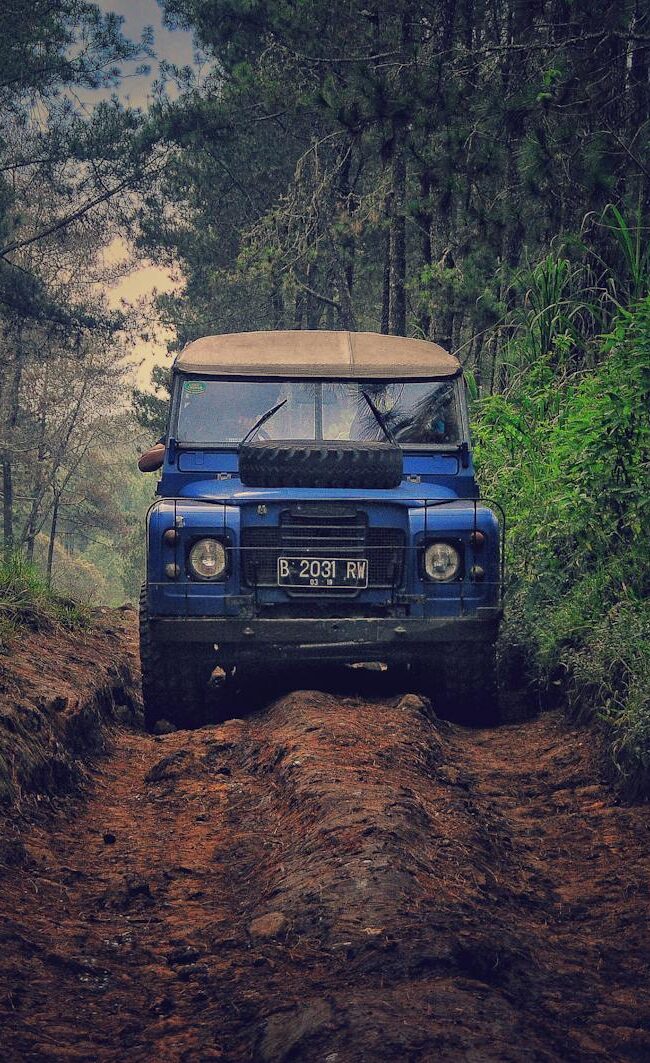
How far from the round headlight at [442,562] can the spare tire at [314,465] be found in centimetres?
65

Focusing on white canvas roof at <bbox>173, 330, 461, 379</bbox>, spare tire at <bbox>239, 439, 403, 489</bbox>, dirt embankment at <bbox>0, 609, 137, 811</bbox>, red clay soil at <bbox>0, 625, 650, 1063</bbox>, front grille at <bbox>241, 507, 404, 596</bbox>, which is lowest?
red clay soil at <bbox>0, 625, 650, 1063</bbox>

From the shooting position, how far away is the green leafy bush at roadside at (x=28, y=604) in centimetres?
879

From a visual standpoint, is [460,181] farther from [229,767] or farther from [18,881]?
[18,881]

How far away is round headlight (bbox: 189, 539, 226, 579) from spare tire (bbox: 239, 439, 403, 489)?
0.58 m

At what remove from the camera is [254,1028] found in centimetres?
318

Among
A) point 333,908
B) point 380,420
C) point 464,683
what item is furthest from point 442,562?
point 333,908

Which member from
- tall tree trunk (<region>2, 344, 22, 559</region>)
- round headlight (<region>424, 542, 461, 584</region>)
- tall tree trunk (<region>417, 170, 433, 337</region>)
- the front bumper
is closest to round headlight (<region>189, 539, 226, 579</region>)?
the front bumper

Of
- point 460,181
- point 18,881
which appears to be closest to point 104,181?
point 460,181

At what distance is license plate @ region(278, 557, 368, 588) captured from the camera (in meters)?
7.17

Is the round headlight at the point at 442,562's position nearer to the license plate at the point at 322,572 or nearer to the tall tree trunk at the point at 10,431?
the license plate at the point at 322,572

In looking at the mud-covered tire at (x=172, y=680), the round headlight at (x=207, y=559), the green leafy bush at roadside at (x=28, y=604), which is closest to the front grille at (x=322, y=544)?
the round headlight at (x=207, y=559)

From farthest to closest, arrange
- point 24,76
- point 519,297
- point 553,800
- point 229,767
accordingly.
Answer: point 24,76 → point 519,297 → point 229,767 → point 553,800

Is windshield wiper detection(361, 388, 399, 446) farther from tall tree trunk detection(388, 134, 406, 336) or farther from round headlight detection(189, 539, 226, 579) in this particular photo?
tall tree trunk detection(388, 134, 406, 336)

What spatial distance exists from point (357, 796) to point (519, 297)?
11.3 m
